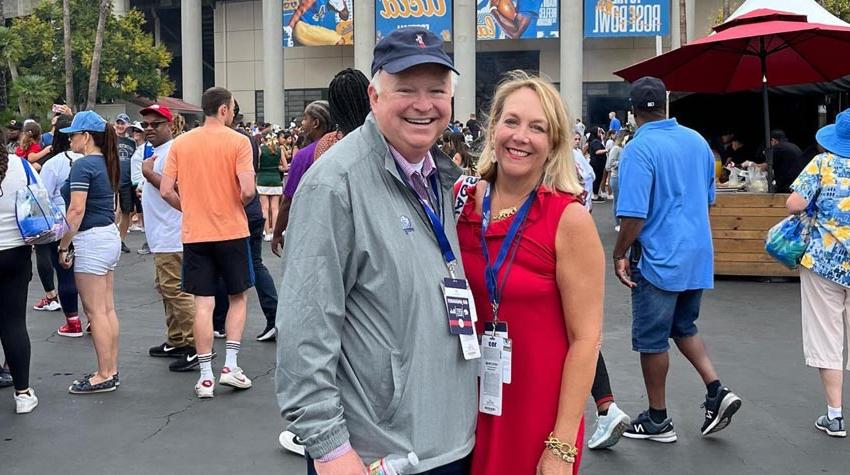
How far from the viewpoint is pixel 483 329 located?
2.70 m

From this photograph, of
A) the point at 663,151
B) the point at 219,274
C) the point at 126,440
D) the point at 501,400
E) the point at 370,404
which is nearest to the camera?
the point at 370,404

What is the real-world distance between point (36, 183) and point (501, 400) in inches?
168

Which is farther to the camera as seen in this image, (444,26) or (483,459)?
(444,26)

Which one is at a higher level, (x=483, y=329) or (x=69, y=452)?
(x=483, y=329)

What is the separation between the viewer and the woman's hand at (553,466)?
2637 mm

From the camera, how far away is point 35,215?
560cm

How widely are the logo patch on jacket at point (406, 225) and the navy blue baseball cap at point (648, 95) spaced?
3.15 meters

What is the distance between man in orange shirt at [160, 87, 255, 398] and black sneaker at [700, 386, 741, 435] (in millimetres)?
3230

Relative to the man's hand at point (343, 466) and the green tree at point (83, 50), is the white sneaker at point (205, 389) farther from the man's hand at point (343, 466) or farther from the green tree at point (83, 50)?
the green tree at point (83, 50)

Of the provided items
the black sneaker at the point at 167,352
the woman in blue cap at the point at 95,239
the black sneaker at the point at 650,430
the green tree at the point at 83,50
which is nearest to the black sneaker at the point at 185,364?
the black sneaker at the point at 167,352

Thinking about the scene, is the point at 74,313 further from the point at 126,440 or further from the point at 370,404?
the point at 370,404

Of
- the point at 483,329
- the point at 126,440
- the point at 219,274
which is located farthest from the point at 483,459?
the point at 219,274

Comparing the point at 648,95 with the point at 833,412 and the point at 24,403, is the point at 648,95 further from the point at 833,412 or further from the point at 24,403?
the point at 24,403

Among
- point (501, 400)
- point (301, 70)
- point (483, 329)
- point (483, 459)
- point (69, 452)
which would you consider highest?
point (301, 70)
